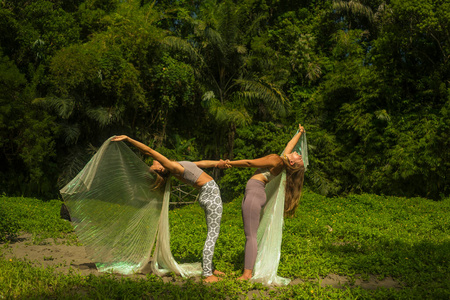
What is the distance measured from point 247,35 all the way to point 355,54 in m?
4.71

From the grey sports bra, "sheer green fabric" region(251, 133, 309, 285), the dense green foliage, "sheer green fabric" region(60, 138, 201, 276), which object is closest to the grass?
"sheer green fabric" region(251, 133, 309, 285)

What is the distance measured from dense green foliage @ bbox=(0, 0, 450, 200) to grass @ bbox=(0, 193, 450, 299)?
3.70 meters

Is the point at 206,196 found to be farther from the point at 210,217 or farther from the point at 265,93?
the point at 265,93

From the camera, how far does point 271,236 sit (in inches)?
235

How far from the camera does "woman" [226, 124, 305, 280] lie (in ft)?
18.5

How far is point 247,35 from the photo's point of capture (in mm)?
17078

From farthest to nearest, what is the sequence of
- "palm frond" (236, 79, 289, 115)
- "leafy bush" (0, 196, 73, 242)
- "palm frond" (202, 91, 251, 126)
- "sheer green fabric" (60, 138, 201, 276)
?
1. "palm frond" (236, 79, 289, 115)
2. "palm frond" (202, 91, 251, 126)
3. "leafy bush" (0, 196, 73, 242)
4. "sheer green fabric" (60, 138, 201, 276)

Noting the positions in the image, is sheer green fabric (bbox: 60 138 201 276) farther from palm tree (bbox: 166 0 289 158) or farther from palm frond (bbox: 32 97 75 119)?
palm tree (bbox: 166 0 289 158)

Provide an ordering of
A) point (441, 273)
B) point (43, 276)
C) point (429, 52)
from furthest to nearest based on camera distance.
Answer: point (429, 52) < point (441, 273) < point (43, 276)

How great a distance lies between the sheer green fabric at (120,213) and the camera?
5.74 metres

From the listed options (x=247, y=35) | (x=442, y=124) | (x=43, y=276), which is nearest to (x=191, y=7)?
(x=247, y=35)

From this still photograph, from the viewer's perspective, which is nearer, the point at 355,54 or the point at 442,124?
the point at 442,124

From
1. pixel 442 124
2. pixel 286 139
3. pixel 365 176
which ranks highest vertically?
pixel 442 124

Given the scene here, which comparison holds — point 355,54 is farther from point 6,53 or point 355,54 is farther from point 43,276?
point 43,276
